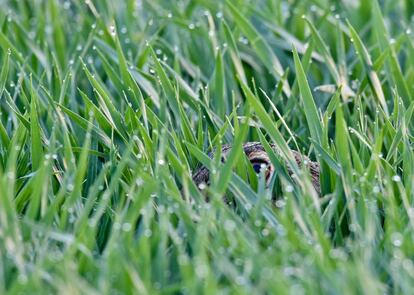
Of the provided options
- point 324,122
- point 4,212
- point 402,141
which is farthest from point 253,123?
point 4,212

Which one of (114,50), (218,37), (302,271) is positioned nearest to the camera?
(302,271)

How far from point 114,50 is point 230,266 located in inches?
50.4

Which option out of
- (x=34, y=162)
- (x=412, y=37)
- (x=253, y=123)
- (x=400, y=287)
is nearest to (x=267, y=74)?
(x=412, y=37)

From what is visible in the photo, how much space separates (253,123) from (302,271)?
686mm

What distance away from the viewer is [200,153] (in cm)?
221

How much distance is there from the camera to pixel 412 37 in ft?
10.0

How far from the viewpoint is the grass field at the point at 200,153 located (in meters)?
1.85

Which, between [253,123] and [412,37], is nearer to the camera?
[253,123]

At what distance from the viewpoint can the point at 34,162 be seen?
2.34 meters

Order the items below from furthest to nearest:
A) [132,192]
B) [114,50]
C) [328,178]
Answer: [114,50] → [328,178] → [132,192]

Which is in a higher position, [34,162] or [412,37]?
[412,37]

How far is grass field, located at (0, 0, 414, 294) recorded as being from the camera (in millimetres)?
1847

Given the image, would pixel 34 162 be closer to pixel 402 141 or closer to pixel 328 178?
pixel 328 178

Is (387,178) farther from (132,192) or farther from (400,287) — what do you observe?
(132,192)
